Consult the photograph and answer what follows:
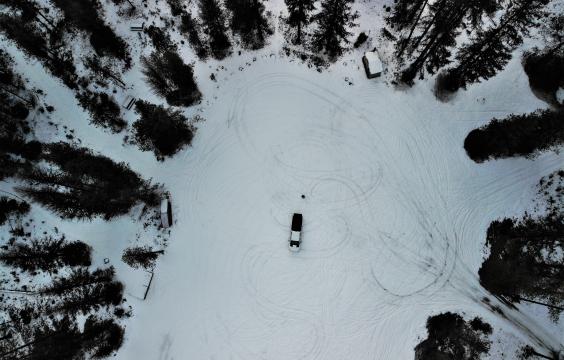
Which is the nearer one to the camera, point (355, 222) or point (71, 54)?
point (355, 222)

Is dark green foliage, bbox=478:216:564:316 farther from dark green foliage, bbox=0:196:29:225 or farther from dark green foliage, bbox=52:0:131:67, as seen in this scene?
dark green foliage, bbox=0:196:29:225

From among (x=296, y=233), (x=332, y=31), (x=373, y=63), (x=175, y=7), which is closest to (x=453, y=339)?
(x=296, y=233)

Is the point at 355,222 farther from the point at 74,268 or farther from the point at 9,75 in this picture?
the point at 9,75

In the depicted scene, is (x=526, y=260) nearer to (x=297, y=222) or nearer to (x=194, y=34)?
(x=297, y=222)

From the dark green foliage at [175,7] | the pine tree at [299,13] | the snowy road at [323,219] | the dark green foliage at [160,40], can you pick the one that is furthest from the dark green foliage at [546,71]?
the dark green foliage at [160,40]

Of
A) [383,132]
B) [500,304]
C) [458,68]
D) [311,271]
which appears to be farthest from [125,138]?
[500,304]

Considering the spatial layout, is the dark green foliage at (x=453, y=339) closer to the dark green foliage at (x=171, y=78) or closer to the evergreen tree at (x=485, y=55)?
the evergreen tree at (x=485, y=55)

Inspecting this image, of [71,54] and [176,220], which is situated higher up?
[71,54]
